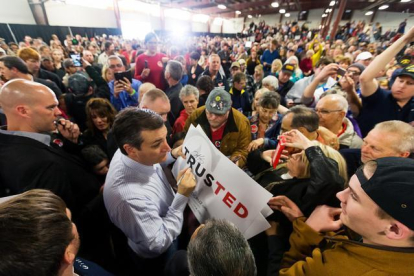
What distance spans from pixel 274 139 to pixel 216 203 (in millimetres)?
1625

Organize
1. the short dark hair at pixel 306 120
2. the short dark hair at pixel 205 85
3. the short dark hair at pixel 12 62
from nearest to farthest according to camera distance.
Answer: the short dark hair at pixel 306 120 < the short dark hair at pixel 12 62 < the short dark hair at pixel 205 85

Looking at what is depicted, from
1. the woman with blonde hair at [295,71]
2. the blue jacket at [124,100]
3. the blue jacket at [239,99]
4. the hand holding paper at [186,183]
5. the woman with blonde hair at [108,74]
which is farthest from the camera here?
the woman with blonde hair at [295,71]

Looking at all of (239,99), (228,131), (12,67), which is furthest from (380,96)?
(12,67)

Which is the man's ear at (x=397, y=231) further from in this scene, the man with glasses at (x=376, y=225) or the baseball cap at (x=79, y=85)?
the baseball cap at (x=79, y=85)

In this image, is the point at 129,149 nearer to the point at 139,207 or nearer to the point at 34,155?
the point at 139,207

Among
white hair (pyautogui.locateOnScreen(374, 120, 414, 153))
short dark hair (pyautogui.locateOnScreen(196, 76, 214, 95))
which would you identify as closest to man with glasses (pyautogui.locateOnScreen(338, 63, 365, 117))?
white hair (pyautogui.locateOnScreen(374, 120, 414, 153))

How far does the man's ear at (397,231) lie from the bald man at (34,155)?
1.92 meters

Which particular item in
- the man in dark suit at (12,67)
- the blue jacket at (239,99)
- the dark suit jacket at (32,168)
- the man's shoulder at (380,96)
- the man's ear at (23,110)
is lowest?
the blue jacket at (239,99)

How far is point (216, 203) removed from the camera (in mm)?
1434

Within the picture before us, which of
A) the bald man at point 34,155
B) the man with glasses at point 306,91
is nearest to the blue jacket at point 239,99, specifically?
the man with glasses at point 306,91

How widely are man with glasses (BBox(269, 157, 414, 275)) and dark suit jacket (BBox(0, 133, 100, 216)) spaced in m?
1.60

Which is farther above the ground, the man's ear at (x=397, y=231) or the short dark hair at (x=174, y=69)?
the short dark hair at (x=174, y=69)

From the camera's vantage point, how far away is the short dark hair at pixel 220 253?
0.71 m

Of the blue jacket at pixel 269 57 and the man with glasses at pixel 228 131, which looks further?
the blue jacket at pixel 269 57
